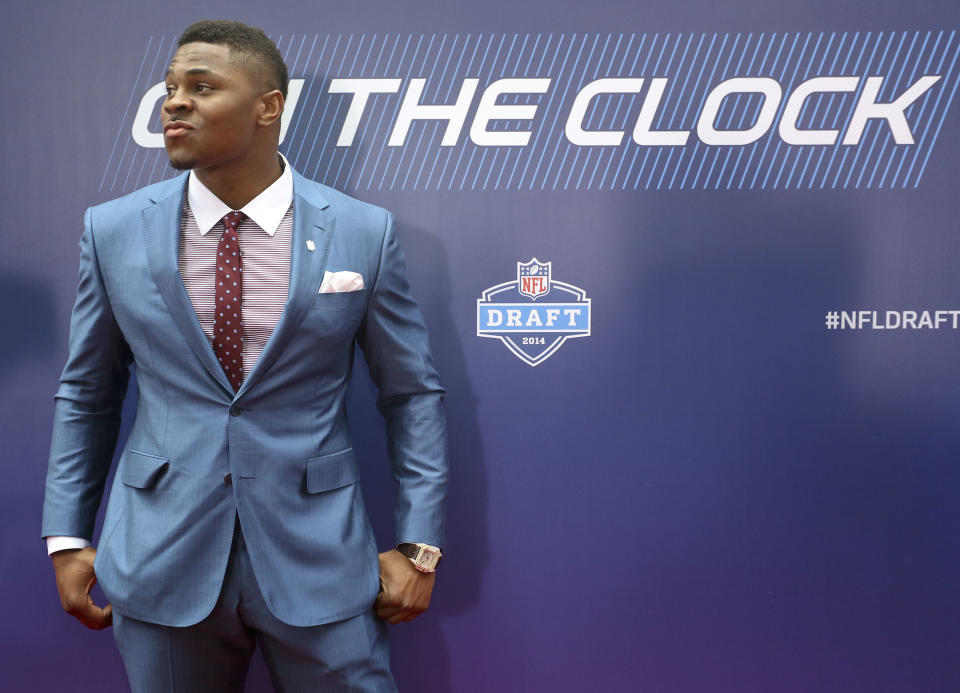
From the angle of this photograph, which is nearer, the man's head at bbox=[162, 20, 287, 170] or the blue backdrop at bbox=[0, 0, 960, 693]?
the man's head at bbox=[162, 20, 287, 170]

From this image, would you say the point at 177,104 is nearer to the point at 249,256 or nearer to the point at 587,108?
the point at 249,256

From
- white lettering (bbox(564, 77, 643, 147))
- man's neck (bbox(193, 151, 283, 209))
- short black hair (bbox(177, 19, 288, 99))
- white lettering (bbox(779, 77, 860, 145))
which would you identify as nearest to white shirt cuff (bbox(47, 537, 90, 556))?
man's neck (bbox(193, 151, 283, 209))

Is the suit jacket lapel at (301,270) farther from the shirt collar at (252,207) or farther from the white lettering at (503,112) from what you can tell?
the white lettering at (503,112)

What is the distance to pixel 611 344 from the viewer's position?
78.2 inches

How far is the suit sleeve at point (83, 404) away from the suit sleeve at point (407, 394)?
1.62ft

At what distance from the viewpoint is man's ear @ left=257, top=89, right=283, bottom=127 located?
59.9 inches

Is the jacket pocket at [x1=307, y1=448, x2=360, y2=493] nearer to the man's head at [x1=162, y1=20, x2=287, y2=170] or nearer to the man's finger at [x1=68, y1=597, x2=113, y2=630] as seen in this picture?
the man's finger at [x1=68, y1=597, x2=113, y2=630]

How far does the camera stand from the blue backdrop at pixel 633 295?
1.96 metres

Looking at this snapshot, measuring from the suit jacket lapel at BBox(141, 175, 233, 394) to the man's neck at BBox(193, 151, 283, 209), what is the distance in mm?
70

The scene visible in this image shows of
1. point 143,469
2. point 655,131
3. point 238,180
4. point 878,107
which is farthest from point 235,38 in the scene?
point 878,107

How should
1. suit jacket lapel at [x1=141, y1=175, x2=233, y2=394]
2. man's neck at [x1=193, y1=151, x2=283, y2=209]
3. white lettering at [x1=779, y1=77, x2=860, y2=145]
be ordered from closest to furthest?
1. suit jacket lapel at [x1=141, y1=175, x2=233, y2=394]
2. man's neck at [x1=193, y1=151, x2=283, y2=209]
3. white lettering at [x1=779, y1=77, x2=860, y2=145]

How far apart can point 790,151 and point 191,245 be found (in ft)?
4.63

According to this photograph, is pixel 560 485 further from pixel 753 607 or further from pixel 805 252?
pixel 805 252

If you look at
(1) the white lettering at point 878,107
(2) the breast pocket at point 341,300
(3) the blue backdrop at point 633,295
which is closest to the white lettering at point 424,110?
(3) the blue backdrop at point 633,295
